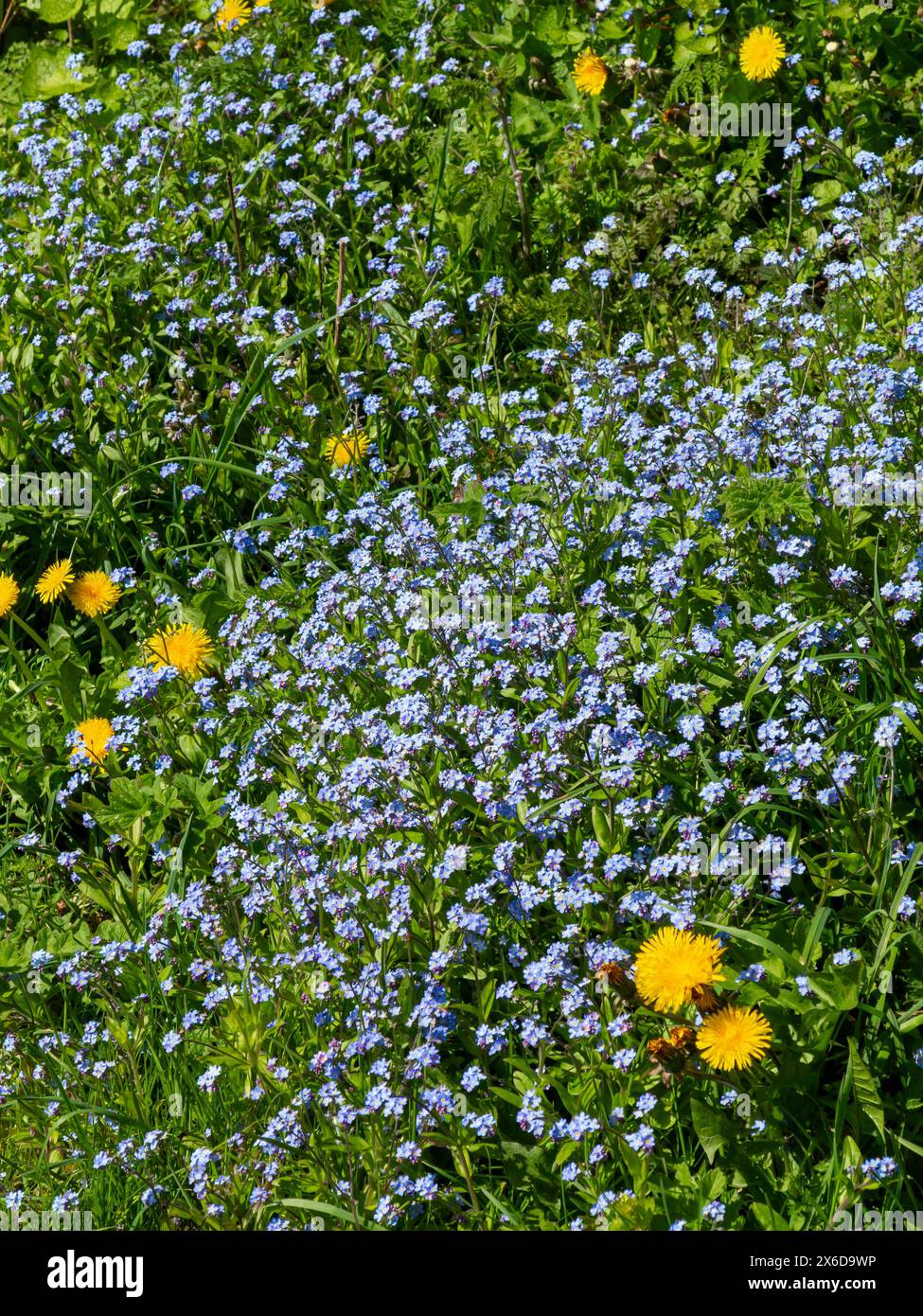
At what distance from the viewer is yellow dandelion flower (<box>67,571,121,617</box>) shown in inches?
196

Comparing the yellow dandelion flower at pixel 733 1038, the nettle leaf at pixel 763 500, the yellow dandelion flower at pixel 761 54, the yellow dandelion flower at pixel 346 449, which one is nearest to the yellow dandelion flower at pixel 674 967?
the yellow dandelion flower at pixel 733 1038

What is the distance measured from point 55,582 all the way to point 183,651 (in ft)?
2.44

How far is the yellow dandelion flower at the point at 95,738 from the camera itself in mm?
4422

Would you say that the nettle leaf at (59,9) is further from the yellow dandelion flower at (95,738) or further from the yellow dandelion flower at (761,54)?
the yellow dandelion flower at (95,738)

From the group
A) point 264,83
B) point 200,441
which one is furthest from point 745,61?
point 200,441

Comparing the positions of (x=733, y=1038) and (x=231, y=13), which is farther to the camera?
(x=231, y=13)

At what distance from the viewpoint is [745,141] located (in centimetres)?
574

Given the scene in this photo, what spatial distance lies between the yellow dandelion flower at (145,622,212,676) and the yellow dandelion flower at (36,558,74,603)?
0.56 meters

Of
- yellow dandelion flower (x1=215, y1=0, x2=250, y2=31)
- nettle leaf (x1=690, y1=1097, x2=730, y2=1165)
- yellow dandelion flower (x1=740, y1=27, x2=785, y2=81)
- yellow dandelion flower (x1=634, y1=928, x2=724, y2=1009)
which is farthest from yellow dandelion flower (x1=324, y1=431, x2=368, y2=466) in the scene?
nettle leaf (x1=690, y1=1097, x2=730, y2=1165)

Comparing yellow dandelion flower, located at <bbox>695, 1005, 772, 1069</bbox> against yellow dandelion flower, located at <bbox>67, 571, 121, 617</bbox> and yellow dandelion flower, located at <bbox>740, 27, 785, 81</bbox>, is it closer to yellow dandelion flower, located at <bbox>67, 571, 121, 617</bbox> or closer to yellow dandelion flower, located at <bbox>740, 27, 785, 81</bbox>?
yellow dandelion flower, located at <bbox>67, 571, 121, 617</bbox>

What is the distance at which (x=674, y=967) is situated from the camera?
311 cm

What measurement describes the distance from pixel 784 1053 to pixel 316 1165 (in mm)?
1083

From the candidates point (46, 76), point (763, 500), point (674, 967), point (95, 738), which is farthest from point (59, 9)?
point (674, 967)

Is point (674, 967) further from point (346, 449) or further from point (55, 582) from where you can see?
point (55, 582)
